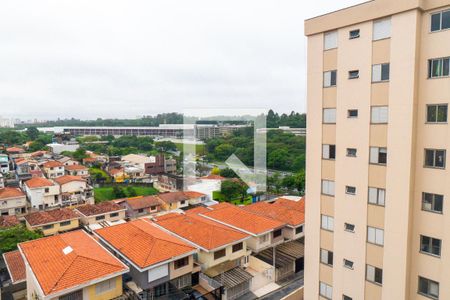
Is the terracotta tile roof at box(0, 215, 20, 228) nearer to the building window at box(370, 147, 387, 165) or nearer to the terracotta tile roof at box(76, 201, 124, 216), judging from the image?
the terracotta tile roof at box(76, 201, 124, 216)

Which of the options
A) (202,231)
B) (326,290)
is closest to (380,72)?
(326,290)

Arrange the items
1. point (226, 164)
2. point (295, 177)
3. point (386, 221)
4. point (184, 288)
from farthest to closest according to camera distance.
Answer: point (226, 164) → point (295, 177) → point (184, 288) → point (386, 221)

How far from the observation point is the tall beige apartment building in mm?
5566

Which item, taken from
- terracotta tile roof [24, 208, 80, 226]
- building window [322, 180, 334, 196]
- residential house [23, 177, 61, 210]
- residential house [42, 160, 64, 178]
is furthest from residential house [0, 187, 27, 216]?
building window [322, 180, 334, 196]

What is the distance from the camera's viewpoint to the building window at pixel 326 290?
23.7 feet

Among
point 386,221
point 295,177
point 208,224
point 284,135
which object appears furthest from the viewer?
point 284,135

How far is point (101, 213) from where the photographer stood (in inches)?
725

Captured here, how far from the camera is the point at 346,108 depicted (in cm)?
650

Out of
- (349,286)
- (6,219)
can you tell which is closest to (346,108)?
(349,286)

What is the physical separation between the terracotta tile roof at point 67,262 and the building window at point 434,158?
824cm

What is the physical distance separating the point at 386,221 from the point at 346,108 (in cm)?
254

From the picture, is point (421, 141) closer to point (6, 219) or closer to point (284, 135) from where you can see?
point (6, 219)

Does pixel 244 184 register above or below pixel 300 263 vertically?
above

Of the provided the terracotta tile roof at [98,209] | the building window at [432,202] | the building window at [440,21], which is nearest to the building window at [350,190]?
the building window at [432,202]
